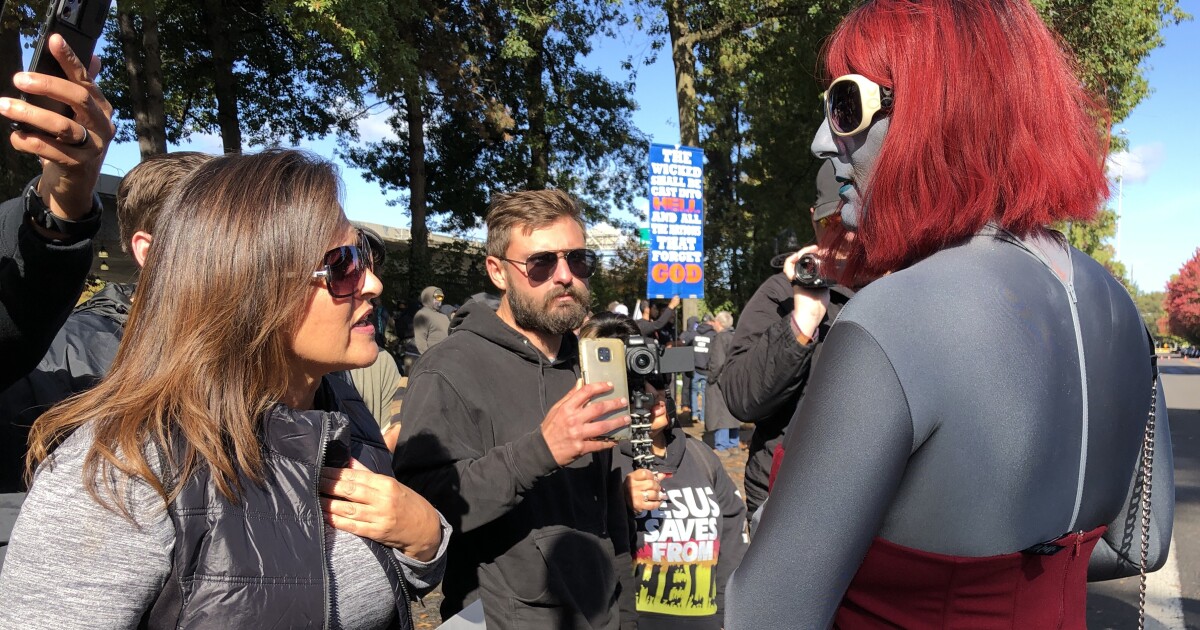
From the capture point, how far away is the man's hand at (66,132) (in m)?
1.42

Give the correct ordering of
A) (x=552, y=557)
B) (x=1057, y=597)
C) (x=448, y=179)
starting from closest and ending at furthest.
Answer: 1. (x=1057, y=597)
2. (x=552, y=557)
3. (x=448, y=179)

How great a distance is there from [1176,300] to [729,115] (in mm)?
48406

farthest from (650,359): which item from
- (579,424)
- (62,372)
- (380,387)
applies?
(380,387)

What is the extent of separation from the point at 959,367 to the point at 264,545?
1.15 m

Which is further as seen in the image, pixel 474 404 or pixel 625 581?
pixel 625 581

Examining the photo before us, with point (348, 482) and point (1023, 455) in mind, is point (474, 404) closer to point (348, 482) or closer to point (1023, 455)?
point (348, 482)

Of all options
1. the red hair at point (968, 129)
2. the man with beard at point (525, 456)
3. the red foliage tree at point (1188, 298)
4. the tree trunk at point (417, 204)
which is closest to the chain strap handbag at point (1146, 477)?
the red hair at point (968, 129)

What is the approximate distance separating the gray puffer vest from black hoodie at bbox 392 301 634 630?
79 cm

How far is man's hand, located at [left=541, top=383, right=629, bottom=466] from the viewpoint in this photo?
2.00m

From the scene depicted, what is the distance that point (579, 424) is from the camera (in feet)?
6.56

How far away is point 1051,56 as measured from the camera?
130cm

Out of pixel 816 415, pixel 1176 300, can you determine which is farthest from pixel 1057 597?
pixel 1176 300

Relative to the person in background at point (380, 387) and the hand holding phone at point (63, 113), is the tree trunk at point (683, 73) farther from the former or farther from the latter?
the hand holding phone at point (63, 113)

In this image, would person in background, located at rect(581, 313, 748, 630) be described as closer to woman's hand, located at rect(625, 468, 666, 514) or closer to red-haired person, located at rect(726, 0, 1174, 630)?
woman's hand, located at rect(625, 468, 666, 514)
